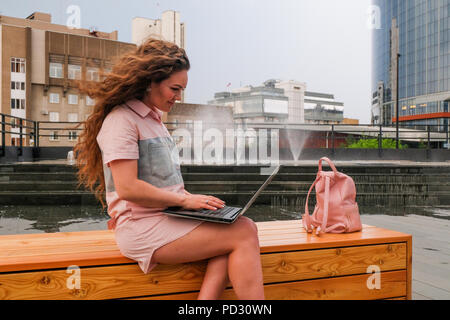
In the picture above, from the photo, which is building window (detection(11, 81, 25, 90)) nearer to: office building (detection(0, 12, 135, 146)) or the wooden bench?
office building (detection(0, 12, 135, 146))

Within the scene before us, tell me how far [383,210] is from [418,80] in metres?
74.3

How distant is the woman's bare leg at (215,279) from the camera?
1.71m

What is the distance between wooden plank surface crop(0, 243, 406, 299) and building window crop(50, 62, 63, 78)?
46280 mm

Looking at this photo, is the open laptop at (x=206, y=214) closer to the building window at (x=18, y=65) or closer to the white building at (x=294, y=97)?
the building window at (x=18, y=65)

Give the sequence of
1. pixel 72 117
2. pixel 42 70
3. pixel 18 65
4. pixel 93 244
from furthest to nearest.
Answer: pixel 72 117 → pixel 42 70 → pixel 18 65 → pixel 93 244

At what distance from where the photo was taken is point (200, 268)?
189cm

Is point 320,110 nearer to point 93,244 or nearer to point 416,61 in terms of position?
point 416,61

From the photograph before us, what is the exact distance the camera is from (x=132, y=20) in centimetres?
5512

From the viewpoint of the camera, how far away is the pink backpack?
248cm

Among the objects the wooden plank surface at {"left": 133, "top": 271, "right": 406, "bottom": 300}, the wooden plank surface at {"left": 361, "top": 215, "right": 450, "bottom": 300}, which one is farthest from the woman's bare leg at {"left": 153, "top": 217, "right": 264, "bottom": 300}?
the wooden plank surface at {"left": 361, "top": 215, "right": 450, "bottom": 300}

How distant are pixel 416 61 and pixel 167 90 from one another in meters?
81.4

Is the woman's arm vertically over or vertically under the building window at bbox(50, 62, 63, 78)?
under

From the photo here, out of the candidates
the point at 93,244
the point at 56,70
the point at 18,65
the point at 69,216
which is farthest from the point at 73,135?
the point at 56,70

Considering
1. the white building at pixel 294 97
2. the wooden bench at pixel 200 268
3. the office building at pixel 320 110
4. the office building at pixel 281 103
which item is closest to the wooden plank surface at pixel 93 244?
the wooden bench at pixel 200 268
